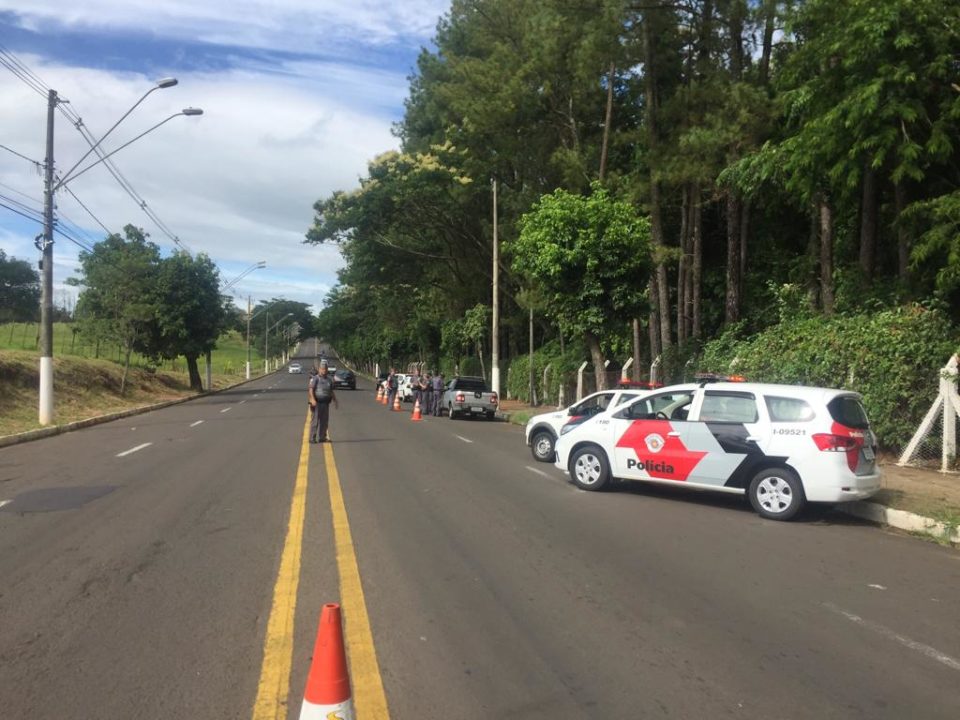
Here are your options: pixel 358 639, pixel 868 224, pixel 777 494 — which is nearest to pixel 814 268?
pixel 868 224

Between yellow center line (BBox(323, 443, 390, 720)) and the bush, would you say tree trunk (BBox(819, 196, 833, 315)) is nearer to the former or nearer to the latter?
the bush

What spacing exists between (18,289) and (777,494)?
72.4 m

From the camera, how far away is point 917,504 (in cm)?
961

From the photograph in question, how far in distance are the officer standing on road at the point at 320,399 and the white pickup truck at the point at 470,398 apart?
10.1 meters

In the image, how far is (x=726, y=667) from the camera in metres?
4.71

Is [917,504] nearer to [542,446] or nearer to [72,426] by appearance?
[542,446]

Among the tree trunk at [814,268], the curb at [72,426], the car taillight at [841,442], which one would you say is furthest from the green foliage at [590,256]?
the curb at [72,426]

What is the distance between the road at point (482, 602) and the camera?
4293 millimetres

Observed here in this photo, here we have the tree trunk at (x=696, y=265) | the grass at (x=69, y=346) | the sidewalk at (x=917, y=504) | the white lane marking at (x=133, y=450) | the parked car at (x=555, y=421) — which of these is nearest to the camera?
the sidewalk at (x=917, y=504)

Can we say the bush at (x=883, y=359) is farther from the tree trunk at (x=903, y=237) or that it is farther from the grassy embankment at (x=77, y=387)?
the grassy embankment at (x=77, y=387)

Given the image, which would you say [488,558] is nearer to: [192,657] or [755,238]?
[192,657]

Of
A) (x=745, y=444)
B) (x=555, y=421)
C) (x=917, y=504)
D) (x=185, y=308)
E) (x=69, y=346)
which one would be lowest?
(x=917, y=504)

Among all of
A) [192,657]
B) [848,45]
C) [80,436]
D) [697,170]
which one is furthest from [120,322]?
[192,657]

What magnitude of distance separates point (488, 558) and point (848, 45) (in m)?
11.2
